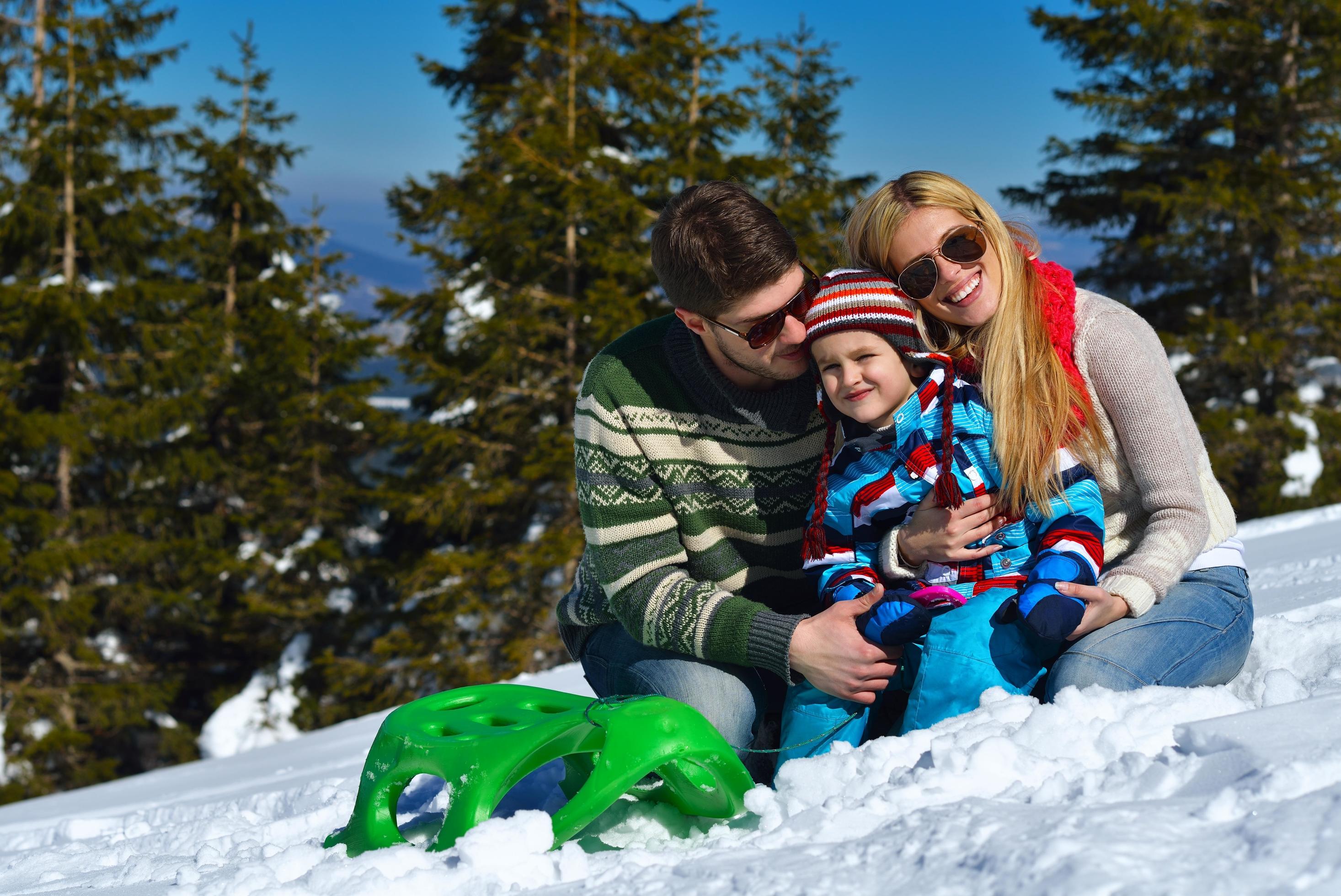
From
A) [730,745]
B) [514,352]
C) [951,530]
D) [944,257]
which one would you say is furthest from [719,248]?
[514,352]

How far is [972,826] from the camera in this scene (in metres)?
1.54

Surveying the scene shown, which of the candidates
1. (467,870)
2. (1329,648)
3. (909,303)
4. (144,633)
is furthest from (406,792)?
(144,633)

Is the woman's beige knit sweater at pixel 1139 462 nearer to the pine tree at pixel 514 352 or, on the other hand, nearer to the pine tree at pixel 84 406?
the pine tree at pixel 514 352

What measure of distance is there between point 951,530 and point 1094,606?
33 centimetres

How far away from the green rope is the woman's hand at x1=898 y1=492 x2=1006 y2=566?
0.42m

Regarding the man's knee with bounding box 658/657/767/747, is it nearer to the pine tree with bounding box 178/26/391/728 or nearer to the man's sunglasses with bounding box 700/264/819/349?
the man's sunglasses with bounding box 700/264/819/349

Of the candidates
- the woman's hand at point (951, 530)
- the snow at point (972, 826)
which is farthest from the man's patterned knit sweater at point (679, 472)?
the snow at point (972, 826)

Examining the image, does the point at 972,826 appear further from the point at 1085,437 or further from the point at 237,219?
the point at 237,219

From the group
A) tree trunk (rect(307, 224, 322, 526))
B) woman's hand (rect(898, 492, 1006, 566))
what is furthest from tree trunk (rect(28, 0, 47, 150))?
woman's hand (rect(898, 492, 1006, 566))

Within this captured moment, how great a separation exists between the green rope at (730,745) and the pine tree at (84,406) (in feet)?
37.2

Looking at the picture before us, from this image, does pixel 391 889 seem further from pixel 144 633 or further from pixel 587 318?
pixel 144 633

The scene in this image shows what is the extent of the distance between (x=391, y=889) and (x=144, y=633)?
42.9 feet

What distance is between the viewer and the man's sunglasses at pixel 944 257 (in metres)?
2.32

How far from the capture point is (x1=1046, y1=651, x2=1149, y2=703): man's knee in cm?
210
